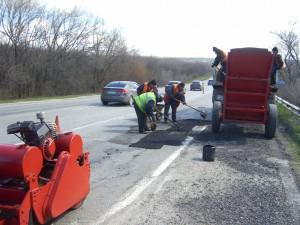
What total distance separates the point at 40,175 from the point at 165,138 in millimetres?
7041

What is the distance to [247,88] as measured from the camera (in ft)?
41.1

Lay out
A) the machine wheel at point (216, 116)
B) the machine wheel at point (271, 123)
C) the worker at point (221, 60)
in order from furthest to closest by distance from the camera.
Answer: the worker at point (221, 60)
the machine wheel at point (216, 116)
the machine wheel at point (271, 123)

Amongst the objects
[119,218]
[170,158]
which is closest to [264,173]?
[170,158]

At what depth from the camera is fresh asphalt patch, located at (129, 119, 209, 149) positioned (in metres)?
10.4

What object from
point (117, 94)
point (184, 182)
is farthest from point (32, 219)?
point (117, 94)

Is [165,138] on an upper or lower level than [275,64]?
lower

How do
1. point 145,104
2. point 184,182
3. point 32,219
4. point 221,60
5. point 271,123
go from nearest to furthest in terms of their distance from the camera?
point 32,219 < point 184,182 < point 271,123 < point 145,104 < point 221,60

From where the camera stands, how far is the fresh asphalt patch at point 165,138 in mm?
10445

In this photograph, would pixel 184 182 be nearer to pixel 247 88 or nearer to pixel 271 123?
pixel 271 123

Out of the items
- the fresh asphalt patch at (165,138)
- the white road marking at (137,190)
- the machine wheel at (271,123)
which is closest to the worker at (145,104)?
the fresh asphalt patch at (165,138)

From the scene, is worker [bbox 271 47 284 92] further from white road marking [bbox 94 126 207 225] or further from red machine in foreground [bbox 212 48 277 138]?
white road marking [bbox 94 126 207 225]

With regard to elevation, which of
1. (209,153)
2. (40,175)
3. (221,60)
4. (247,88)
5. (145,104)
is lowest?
(209,153)

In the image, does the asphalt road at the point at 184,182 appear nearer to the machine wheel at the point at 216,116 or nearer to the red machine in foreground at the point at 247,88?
the machine wheel at the point at 216,116

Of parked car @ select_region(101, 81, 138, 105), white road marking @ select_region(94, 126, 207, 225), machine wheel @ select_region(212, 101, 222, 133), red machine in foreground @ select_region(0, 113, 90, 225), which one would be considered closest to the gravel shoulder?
white road marking @ select_region(94, 126, 207, 225)
